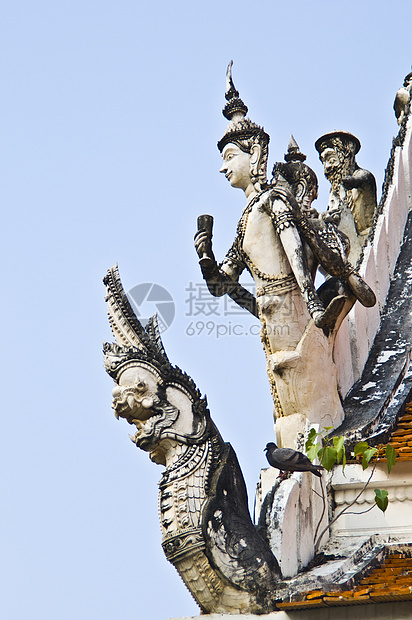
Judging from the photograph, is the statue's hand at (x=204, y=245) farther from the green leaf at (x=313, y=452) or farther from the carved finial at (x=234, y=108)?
the green leaf at (x=313, y=452)

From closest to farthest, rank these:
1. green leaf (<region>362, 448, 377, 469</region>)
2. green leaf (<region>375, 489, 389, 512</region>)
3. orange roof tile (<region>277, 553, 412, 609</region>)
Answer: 1. orange roof tile (<region>277, 553, 412, 609</region>)
2. green leaf (<region>375, 489, 389, 512</region>)
3. green leaf (<region>362, 448, 377, 469</region>)

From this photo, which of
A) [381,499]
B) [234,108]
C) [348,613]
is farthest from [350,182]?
[348,613]

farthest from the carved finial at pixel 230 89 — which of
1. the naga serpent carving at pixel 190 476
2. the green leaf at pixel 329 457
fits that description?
the green leaf at pixel 329 457

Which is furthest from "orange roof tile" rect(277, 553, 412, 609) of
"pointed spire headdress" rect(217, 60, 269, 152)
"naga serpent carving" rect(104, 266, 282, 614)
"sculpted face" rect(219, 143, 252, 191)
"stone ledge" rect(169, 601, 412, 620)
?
"pointed spire headdress" rect(217, 60, 269, 152)

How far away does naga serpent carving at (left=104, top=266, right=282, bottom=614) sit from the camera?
8297 mm

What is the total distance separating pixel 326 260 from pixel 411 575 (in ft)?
9.61

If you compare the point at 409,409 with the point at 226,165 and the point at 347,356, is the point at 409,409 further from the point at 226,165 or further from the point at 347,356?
the point at 226,165

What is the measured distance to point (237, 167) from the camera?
34.7 feet

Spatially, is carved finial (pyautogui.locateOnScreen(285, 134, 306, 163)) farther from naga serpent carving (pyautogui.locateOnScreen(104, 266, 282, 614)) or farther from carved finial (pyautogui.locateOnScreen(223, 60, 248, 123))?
naga serpent carving (pyautogui.locateOnScreen(104, 266, 282, 614))

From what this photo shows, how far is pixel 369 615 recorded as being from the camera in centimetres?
782

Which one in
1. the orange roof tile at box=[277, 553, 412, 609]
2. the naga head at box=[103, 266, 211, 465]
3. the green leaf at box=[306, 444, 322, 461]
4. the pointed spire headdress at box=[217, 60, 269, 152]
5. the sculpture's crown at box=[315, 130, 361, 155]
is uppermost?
the sculpture's crown at box=[315, 130, 361, 155]

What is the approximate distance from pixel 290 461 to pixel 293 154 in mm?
3807

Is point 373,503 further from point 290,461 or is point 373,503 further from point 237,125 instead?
point 237,125

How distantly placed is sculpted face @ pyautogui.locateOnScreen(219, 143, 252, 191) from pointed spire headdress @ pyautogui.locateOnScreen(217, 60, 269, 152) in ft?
0.29
